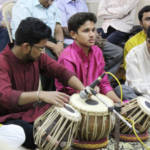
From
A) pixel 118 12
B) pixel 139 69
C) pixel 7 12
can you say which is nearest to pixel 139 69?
pixel 139 69

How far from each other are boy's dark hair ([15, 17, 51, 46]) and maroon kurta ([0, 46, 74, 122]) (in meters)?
0.17

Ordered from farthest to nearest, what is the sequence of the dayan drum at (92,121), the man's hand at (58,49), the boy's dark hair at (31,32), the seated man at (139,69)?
1. the man's hand at (58,49)
2. the seated man at (139,69)
3. the boy's dark hair at (31,32)
4. the dayan drum at (92,121)

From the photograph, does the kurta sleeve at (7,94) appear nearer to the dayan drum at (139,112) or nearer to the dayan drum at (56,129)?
the dayan drum at (56,129)

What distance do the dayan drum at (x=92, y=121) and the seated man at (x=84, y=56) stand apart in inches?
23.5

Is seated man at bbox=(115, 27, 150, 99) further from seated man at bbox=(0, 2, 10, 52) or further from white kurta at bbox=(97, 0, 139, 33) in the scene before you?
seated man at bbox=(0, 2, 10, 52)

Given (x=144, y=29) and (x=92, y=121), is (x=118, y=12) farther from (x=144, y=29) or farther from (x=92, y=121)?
(x=92, y=121)

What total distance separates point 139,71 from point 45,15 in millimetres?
1528

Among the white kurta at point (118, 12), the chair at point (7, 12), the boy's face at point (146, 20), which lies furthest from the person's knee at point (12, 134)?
the white kurta at point (118, 12)

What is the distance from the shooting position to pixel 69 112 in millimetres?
1910

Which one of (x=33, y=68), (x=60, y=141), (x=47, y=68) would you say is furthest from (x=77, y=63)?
(x=60, y=141)

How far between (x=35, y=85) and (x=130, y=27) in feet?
8.22

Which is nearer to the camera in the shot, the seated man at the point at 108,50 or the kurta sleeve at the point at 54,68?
the kurta sleeve at the point at 54,68

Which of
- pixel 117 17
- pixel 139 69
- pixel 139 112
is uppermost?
pixel 117 17

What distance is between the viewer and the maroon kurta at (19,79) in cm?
195
